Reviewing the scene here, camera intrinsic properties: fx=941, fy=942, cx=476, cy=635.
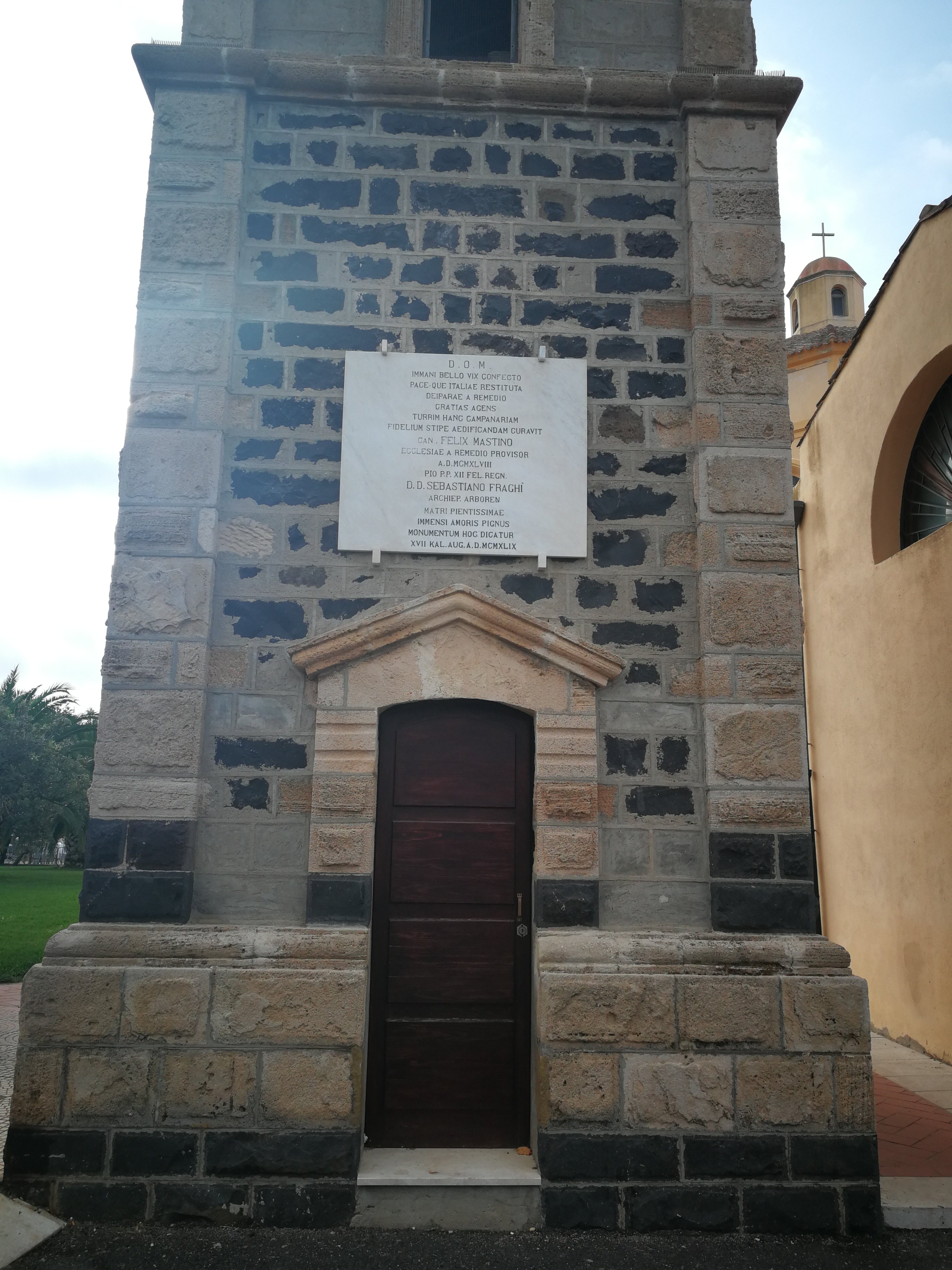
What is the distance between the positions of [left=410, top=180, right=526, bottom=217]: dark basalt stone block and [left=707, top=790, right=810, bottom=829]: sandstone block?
3.20 metres

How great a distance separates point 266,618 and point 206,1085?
2.07m

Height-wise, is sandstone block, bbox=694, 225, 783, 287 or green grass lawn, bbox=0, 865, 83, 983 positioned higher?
sandstone block, bbox=694, 225, 783, 287

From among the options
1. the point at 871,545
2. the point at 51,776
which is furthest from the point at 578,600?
the point at 51,776

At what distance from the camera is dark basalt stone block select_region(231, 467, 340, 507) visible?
4660mm

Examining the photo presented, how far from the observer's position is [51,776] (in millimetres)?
21859

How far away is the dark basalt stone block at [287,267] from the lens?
4867 millimetres

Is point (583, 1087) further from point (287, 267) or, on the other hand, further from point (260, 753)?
point (287, 267)

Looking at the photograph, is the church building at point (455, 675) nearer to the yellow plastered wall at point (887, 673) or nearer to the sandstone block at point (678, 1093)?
the sandstone block at point (678, 1093)

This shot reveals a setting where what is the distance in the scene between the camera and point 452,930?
14.4 feet

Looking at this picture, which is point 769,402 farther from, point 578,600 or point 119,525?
point 119,525

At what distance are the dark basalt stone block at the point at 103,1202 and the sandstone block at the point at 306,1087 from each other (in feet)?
1.96

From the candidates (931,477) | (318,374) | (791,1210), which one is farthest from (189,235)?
(931,477)

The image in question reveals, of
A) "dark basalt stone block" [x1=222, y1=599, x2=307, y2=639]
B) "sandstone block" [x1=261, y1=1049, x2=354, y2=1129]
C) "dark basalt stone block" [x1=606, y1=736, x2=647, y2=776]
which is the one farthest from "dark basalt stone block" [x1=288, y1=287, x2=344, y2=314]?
"sandstone block" [x1=261, y1=1049, x2=354, y2=1129]

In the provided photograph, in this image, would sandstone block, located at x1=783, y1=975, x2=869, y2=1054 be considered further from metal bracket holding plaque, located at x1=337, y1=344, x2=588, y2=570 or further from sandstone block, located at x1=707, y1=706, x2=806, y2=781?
metal bracket holding plaque, located at x1=337, y1=344, x2=588, y2=570
